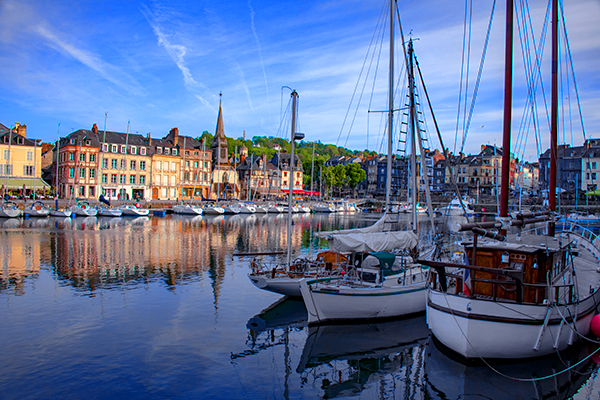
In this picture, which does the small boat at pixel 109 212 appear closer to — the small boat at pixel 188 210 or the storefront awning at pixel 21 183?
the small boat at pixel 188 210

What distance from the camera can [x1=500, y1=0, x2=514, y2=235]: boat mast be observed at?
1627cm

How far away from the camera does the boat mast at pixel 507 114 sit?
1627 cm

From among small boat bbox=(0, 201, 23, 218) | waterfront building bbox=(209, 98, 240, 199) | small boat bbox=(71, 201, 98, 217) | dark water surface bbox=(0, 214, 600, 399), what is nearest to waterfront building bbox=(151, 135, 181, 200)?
waterfront building bbox=(209, 98, 240, 199)

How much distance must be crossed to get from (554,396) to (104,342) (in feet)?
46.5

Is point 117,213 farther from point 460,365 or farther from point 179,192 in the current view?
point 460,365

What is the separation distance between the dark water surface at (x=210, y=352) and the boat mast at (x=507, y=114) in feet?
19.5

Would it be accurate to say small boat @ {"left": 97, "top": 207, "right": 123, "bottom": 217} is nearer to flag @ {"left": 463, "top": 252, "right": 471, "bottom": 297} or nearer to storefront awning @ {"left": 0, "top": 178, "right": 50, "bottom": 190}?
storefront awning @ {"left": 0, "top": 178, "right": 50, "bottom": 190}

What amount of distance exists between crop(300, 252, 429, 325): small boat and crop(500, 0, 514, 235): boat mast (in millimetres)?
4874

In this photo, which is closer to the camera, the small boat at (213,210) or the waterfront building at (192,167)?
the small boat at (213,210)

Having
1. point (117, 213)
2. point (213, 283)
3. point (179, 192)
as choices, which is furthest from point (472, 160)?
point (213, 283)

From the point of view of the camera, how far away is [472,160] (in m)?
132

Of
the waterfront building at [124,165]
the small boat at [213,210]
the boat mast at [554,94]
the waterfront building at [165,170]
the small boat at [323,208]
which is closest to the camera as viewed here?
the boat mast at [554,94]

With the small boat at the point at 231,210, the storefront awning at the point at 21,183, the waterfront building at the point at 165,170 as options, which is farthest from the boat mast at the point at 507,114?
the waterfront building at the point at 165,170

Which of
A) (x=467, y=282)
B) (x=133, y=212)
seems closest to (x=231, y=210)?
(x=133, y=212)
